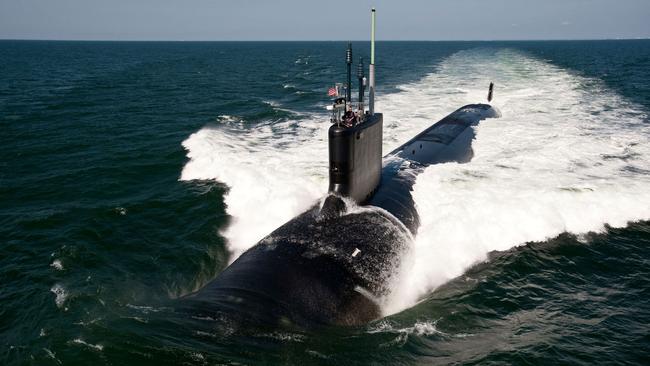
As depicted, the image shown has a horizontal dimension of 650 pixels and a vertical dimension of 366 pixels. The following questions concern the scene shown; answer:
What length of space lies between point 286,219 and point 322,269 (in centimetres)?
535

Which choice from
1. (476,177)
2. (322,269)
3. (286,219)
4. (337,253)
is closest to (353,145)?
(337,253)

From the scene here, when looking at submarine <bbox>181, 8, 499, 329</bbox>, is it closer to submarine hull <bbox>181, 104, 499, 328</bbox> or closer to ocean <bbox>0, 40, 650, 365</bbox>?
submarine hull <bbox>181, 104, 499, 328</bbox>

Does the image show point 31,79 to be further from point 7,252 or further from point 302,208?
point 302,208

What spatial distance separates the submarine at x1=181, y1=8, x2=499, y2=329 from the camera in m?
9.55

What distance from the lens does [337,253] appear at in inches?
446

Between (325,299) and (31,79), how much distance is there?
52890 millimetres

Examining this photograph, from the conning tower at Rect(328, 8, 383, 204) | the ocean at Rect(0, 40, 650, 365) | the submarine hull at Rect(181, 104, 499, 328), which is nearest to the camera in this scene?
the ocean at Rect(0, 40, 650, 365)

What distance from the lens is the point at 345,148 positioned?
1193 centimetres

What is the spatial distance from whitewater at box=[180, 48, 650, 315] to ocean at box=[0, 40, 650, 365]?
0.30ft

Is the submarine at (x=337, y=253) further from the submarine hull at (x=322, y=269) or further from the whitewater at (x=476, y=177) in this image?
the whitewater at (x=476, y=177)

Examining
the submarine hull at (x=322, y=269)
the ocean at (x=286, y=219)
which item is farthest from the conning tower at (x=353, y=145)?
the ocean at (x=286, y=219)

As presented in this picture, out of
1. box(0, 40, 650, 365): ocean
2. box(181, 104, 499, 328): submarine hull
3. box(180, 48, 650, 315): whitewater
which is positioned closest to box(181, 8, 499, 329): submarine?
box(181, 104, 499, 328): submarine hull

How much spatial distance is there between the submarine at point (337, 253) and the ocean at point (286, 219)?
497mm

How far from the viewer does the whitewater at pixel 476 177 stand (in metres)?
14.3
